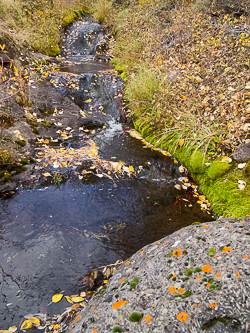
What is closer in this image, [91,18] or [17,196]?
[17,196]

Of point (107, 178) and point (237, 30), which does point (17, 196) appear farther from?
point (237, 30)

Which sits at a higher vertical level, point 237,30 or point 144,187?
point 237,30

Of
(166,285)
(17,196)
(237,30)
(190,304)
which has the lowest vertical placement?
(17,196)

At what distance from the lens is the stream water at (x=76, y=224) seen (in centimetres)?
189

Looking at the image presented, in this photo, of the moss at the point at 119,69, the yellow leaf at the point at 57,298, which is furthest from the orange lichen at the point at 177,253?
the moss at the point at 119,69

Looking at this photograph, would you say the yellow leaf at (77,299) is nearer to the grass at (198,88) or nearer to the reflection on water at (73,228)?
the reflection on water at (73,228)

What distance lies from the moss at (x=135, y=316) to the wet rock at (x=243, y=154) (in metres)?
2.69

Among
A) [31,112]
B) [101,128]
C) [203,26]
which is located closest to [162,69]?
[203,26]

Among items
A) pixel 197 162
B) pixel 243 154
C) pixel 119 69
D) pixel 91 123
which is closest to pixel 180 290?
pixel 243 154

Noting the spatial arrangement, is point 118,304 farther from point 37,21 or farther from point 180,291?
point 37,21

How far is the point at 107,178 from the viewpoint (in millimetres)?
3377

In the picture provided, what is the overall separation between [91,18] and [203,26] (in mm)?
10127

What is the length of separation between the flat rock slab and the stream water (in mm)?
728

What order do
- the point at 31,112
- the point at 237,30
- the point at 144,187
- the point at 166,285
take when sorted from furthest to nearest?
the point at 237,30
the point at 31,112
the point at 144,187
the point at 166,285
